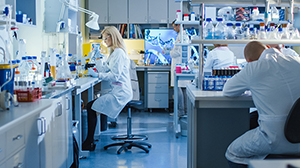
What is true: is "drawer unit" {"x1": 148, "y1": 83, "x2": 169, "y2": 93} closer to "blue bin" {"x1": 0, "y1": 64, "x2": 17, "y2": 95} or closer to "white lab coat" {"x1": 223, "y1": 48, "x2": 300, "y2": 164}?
"white lab coat" {"x1": 223, "y1": 48, "x2": 300, "y2": 164}

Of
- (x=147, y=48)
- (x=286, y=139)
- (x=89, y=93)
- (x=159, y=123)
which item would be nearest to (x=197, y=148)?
(x=286, y=139)

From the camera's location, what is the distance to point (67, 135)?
298 centimetres

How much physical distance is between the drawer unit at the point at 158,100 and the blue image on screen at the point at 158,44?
0.83 meters

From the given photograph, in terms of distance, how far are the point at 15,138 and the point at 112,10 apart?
5.54 metres

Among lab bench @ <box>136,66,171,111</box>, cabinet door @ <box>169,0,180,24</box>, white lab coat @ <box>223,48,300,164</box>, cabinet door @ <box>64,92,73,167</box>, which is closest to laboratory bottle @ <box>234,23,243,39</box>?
white lab coat @ <box>223,48,300,164</box>

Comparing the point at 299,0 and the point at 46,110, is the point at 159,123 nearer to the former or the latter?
the point at 299,0

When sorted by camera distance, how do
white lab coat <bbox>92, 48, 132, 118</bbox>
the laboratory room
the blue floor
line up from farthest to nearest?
white lab coat <bbox>92, 48, 132, 118</bbox>
the blue floor
the laboratory room

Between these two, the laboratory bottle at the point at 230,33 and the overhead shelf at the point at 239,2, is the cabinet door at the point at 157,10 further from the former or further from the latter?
the laboratory bottle at the point at 230,33

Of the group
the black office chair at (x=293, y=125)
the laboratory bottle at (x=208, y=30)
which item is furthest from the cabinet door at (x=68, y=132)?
the black office chair at (x=293, y=125)

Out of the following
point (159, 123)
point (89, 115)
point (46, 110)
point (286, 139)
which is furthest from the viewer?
point (159, 123)

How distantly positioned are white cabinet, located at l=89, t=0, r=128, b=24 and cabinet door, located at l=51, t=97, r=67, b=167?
4.40m

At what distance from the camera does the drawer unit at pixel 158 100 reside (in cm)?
654

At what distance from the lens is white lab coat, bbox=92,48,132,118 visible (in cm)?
388

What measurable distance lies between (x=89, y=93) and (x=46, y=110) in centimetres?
217
